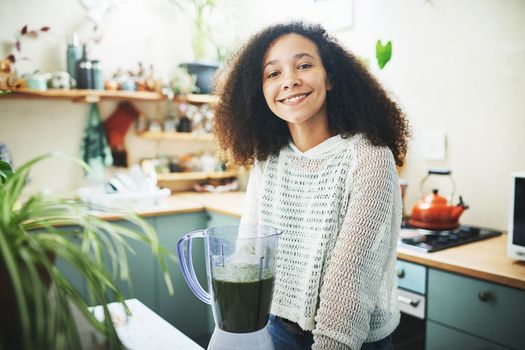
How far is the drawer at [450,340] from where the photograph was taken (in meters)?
1.31

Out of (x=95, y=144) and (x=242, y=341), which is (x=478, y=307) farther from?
(x=95, y=144)

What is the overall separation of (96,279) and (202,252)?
7.00ft

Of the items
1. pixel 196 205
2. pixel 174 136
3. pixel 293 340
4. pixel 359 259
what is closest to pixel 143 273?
pixel 196 205

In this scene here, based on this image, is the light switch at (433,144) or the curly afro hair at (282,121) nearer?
the curly afro hair at (282,121)

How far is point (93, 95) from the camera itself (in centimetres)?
253

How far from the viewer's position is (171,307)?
2.46 m

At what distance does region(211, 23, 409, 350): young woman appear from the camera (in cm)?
89

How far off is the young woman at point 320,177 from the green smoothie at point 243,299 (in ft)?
0.65

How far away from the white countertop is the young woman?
0.26 m

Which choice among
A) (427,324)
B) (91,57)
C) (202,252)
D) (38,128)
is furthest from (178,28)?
(427,324)

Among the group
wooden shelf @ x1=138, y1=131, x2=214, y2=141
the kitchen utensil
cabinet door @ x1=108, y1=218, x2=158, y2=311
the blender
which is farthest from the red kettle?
the kitchen utensil

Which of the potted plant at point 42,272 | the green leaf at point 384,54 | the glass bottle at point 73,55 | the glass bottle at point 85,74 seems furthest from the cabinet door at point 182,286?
the potted plant at point 42,272

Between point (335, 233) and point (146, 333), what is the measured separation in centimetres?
46

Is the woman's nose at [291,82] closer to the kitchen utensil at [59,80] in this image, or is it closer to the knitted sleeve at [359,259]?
the knitted sleeve at [359,259]
